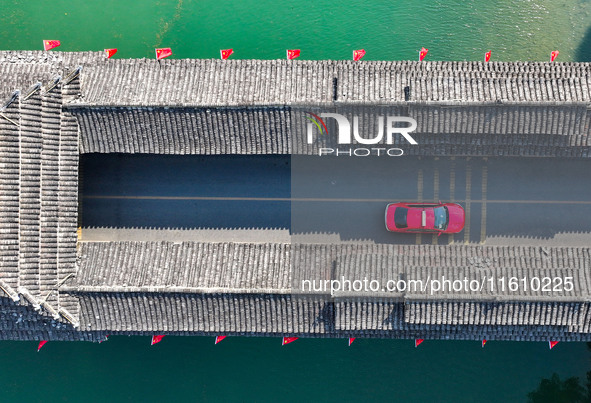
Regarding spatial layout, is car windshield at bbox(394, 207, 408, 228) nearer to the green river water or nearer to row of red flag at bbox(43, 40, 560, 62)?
the green river water

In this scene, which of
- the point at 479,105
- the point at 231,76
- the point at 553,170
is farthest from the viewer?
the point at 553,170

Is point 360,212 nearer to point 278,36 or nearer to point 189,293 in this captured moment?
point 189,293

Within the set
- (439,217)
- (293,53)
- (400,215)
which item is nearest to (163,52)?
(293,53)

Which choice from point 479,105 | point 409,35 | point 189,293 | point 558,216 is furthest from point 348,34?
point 189,293

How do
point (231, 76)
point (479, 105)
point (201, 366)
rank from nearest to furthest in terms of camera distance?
point (479, 105) → point (231, 76) → point (201, 366)

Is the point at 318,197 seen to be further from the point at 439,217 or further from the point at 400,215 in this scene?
the point at 439,217

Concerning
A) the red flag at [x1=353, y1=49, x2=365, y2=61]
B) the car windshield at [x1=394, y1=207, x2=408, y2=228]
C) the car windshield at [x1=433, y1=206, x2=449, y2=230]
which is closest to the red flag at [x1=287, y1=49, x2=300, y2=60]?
the red flag at [x1=353, y1=49, x2=365, y2=61]

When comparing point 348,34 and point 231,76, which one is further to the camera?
point 348,34
